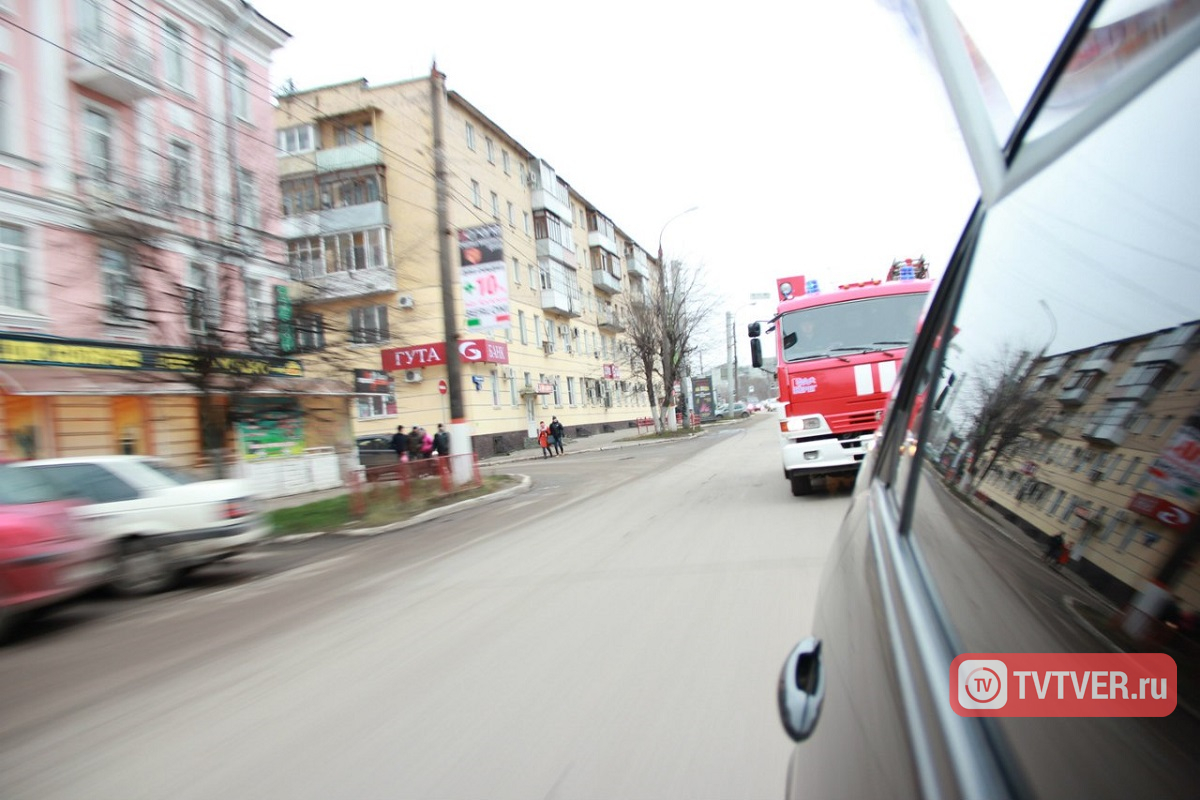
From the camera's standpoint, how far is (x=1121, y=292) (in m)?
0.83

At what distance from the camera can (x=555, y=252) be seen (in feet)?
149

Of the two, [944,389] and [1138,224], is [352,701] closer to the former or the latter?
[944,389]

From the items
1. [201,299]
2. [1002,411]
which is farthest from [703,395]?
[1002,411]

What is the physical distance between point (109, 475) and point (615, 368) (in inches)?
1980

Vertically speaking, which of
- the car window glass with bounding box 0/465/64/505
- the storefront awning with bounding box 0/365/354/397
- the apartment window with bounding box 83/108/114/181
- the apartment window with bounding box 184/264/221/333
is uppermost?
the apartment window with bounding box 83/108/114/181

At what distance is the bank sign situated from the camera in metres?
34.0

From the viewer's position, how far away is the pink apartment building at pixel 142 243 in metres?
11.2

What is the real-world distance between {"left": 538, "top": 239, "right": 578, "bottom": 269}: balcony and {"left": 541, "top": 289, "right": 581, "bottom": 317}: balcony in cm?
202

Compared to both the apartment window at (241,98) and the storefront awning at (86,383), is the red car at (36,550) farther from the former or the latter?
the apartment window at (241,98)

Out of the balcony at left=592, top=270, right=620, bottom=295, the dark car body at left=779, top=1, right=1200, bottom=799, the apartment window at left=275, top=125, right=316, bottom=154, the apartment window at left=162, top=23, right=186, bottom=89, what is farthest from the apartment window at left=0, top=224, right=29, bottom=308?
the balcony at left=592, top=270, right=620, bottom=295

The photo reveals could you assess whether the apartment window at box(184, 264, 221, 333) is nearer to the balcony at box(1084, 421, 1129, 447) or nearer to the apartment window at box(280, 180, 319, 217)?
the apartment window at box(280, 180, 319, 217)

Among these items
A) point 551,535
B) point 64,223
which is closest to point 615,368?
point 64,223

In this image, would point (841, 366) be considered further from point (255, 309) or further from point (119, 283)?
→ point (119, 283)

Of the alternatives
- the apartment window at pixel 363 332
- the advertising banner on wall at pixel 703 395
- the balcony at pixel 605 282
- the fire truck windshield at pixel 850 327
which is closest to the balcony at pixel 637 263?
the balcony at pixel 605 282
